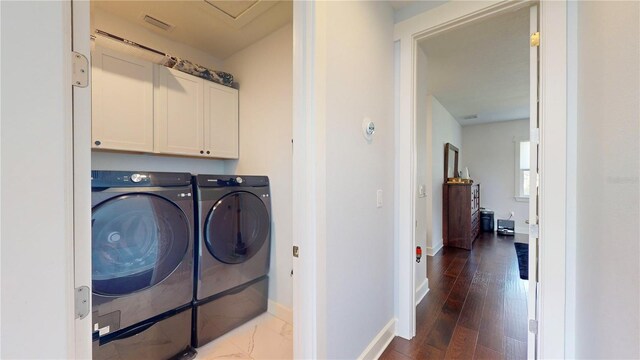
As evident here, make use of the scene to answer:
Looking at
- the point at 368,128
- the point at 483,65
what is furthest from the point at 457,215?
the point at 368,128

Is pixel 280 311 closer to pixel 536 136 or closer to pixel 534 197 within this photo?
pixel 534 197

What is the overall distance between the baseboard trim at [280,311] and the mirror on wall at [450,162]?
3.88 m

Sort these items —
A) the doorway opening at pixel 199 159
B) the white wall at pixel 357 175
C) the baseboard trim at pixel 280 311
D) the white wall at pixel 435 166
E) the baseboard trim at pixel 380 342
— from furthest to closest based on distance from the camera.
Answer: the white wall at pixel 435 166 < the baseboard trim at pixel 280 311 < the baseboard trim at pixel 380 342 < the doorway opening at pixel 199 159 < the white wall at pixel 357 175

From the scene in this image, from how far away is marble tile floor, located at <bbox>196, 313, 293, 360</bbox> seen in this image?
5.70 ft

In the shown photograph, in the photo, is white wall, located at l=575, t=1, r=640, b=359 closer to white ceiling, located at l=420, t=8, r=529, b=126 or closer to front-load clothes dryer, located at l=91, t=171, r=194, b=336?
white ceiling, located at l=420, t=8, r=529, b=126

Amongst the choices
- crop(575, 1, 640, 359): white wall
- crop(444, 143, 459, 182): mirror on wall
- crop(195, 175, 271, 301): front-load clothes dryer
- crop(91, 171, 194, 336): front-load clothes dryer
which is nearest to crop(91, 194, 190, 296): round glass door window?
crop(91, 171, 194, 336): front-load clothes dryer

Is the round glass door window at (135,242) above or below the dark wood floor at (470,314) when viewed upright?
above

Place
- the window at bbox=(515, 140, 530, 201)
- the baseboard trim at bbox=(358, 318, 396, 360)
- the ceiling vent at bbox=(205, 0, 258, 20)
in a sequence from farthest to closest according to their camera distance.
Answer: the window at bbox=(515, 140, 530, 201)
the ceiling vent at bbox=(205, 0, 258, 20)
the baseboard trim at bbox=(358, 318, 396, 360)

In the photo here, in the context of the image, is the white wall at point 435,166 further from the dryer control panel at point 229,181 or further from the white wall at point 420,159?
the dryer control panel at point 229,181

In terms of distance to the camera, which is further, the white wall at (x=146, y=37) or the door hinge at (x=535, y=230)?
the white wall at (x=146, y=37)

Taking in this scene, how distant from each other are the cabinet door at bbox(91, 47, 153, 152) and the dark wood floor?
7.97 ft

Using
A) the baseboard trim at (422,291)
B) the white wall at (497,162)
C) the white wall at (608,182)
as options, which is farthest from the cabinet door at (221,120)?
the white wall at (497,162)

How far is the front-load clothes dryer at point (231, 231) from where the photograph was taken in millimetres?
1786

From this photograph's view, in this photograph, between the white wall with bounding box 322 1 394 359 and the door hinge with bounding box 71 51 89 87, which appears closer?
the door hinge with bounding box 71 51 89 87
